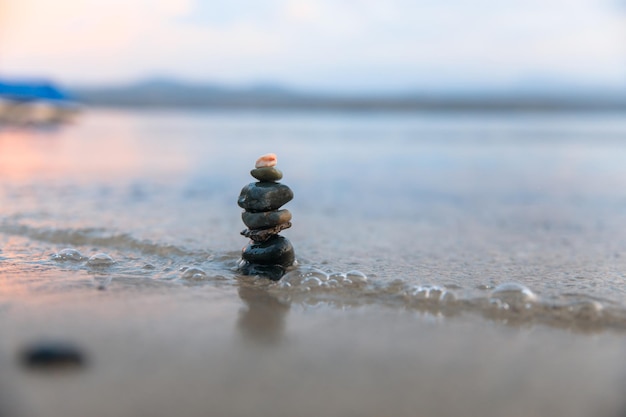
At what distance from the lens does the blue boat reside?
47594 millimetres

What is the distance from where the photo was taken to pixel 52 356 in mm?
3332

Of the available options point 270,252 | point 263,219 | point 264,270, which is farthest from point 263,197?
point 264,270

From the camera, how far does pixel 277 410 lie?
2.75m

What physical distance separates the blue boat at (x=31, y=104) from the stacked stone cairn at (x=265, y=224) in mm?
46322

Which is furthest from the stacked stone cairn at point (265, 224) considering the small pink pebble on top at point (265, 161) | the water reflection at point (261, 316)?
the water reflection at point (261, 316)

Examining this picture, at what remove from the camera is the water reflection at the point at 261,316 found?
3.74m

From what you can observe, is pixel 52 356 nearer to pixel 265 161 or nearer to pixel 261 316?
pixel 261 316

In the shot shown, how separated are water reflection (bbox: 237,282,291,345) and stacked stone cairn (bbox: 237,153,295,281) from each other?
1.49ft

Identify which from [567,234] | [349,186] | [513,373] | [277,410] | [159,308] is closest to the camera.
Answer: [277,410]

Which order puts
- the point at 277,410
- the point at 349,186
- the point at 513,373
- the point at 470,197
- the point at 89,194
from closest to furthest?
1. the point at 277,410
2. the point at 513,373
3. the point at 89,194
4. the point at 470,197
5. the point at 349,186

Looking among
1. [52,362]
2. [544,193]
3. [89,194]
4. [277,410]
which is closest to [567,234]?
[544,193]

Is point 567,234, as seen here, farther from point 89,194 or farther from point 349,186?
point 89,194

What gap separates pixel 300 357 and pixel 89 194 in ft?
27.3

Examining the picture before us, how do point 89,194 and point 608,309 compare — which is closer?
point 608,309
